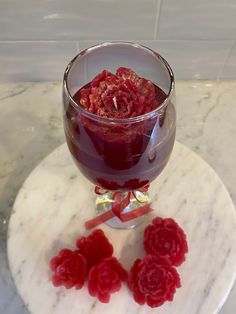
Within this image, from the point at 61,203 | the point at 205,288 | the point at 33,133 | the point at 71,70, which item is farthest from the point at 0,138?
the point at 205,288

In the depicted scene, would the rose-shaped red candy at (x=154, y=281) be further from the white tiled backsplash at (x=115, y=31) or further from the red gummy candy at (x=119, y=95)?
the white tiled backsplash at (x=115, y=31)

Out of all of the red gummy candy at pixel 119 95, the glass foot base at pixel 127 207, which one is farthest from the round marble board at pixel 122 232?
the red gummy candy at pixel 119 95

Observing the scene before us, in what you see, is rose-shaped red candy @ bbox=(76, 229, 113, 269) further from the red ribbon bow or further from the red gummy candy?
the red gummy candy

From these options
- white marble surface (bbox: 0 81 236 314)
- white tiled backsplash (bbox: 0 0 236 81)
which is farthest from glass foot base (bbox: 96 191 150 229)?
white tiled backsplash (bbox: 0 0 236 81)

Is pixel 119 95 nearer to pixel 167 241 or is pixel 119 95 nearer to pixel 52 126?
pixel 167 241

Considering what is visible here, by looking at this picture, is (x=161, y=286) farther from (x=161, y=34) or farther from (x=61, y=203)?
(x=161, y=34)
